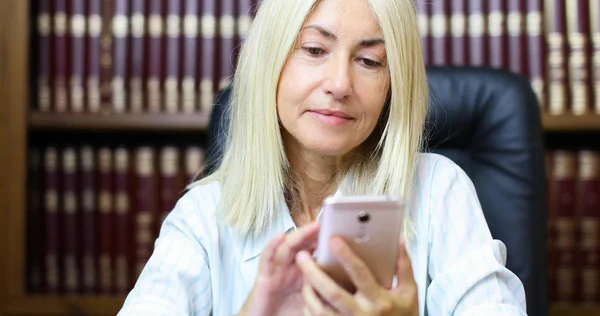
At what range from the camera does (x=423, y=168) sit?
1254 millimetres

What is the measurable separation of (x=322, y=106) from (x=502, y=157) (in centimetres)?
41

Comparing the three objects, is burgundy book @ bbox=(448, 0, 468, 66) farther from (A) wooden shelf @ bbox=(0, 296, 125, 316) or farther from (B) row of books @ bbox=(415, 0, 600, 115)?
(A) wooden shelf @ bbox=(0, 296, 125, 316)

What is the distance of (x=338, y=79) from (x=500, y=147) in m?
0.42

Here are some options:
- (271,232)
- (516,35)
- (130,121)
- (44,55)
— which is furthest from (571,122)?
(44,55)

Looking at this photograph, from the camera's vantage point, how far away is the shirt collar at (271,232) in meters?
1.23

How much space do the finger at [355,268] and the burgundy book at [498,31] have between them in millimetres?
1151

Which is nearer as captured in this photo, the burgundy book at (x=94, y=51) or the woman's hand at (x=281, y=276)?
the woman's hand at (x=281, y=276)

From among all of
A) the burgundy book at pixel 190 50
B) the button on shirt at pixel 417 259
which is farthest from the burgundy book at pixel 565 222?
the burgundy book at pixel 190 50

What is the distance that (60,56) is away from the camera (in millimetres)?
1960

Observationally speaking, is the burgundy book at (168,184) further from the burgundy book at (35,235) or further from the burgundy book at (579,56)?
the burgundy book at (579,56)

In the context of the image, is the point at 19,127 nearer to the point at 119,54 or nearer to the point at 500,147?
the point at 119,54

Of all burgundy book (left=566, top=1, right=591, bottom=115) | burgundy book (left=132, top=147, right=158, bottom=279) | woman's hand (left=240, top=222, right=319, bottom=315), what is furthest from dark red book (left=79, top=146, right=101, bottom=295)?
burgundy book (left=566, top=1, right=591, bottom=115)

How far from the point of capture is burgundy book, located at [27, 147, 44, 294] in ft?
6.60

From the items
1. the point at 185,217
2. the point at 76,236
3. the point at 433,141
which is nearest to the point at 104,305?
the point at 76,236
